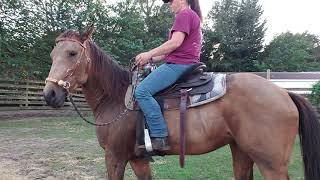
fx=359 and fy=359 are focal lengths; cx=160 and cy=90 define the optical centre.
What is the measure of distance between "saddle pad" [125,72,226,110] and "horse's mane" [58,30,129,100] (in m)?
0.26

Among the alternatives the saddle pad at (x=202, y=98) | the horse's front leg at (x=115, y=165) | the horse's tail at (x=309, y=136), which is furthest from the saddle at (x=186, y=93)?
the horse's tail at (x=309, y=136)

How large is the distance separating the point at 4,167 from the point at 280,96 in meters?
5.30

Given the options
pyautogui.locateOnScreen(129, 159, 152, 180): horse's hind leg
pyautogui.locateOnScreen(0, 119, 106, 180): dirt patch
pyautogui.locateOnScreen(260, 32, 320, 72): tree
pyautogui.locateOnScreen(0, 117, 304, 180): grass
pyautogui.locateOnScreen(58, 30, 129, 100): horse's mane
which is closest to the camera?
→ pyautogui.locateOnScreen(58, 30, 129, 100): horse's mane

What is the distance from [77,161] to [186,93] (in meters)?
4.20

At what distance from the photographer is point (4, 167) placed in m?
6.61

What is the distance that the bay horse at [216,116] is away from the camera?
335 cm

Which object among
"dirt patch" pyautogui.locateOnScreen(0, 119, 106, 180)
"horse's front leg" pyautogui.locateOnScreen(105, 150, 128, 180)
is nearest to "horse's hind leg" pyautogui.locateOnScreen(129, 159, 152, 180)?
"horse's front leg" pyautogui.locateOnScreen(105, 150, 128, 180)

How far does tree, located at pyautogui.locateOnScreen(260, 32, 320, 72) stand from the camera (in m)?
27.7

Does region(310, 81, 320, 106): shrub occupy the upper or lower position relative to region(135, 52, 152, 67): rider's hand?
lower

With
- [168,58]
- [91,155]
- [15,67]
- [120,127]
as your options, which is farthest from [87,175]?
[15,67]

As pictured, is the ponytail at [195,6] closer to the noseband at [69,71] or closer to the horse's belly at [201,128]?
the horse's belly at [201,128]

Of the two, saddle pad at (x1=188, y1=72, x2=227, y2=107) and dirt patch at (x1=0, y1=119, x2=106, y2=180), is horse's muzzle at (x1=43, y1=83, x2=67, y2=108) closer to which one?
saddle pad at (x1=188, y1=72, x2=227, y2=107)

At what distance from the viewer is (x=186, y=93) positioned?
362 cm

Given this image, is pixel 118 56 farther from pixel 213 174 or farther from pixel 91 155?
pixel 213 174
